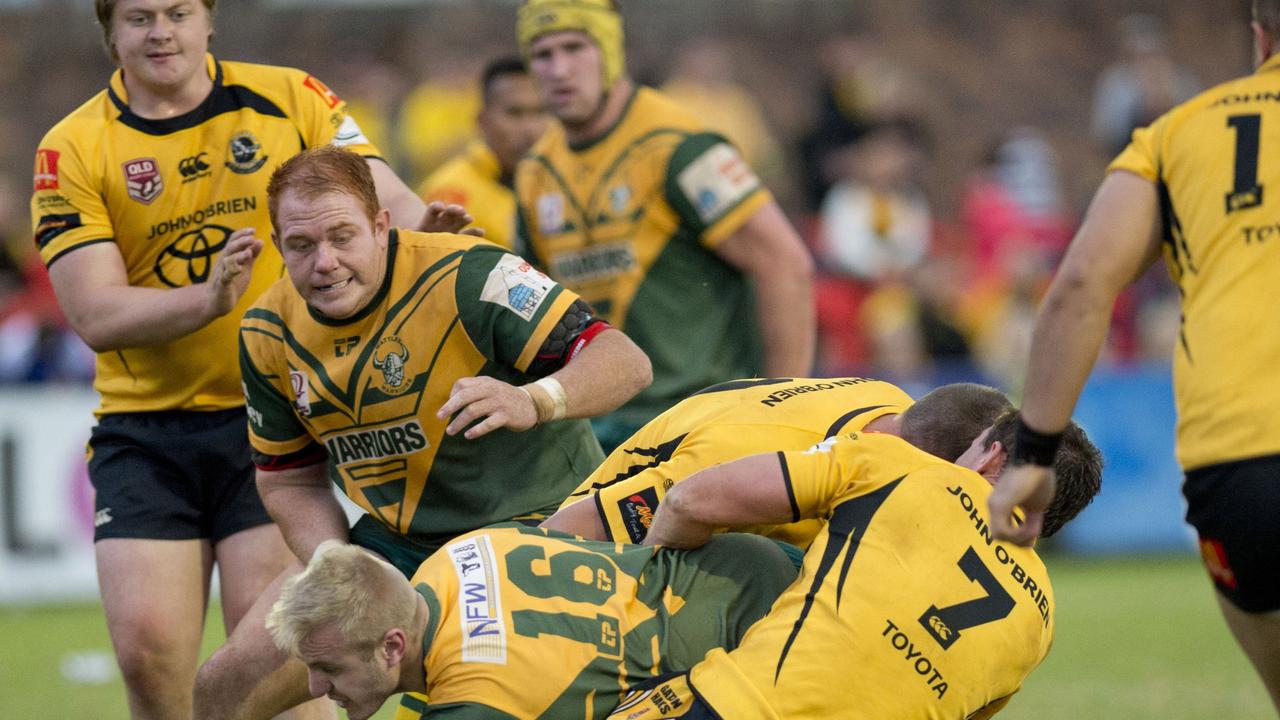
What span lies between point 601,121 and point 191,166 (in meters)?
2.12

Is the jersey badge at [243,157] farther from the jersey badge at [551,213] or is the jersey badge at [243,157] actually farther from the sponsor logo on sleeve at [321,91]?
the jersey badge at [551,213]

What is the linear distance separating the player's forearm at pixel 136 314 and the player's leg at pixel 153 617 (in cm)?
70

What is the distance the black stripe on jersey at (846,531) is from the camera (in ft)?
14.5

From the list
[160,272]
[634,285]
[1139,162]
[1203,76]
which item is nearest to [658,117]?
[634,285]

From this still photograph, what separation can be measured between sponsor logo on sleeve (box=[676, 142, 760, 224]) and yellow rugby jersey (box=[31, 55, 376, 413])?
5.32 ft

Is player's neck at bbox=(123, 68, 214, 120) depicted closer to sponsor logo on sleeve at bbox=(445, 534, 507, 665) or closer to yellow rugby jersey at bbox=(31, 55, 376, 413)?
yellow rugby jersey at bbox=(31, 55, 376, 413)

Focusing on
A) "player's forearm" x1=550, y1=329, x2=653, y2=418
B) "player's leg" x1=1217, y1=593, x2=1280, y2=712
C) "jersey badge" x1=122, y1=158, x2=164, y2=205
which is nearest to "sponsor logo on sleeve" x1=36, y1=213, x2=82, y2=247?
"jersey badge" x1=122, y1=158, x2=164, y2=205

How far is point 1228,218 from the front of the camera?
3.99 meters

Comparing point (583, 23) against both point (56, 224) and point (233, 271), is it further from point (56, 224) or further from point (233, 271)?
point (233, 271)

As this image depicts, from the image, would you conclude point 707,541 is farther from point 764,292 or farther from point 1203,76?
point 1203,76

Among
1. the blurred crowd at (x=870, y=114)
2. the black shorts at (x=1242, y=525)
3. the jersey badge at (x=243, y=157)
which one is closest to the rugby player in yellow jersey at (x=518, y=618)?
the black shorts at (x=1242, y=525)

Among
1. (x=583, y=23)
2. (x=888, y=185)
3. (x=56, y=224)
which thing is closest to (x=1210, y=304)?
(x=56, y=224)

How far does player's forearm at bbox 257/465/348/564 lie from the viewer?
17.5 feet

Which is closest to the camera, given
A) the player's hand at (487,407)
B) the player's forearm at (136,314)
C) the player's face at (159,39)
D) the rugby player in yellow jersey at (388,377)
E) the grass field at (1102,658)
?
the player's hand at (487,407)
